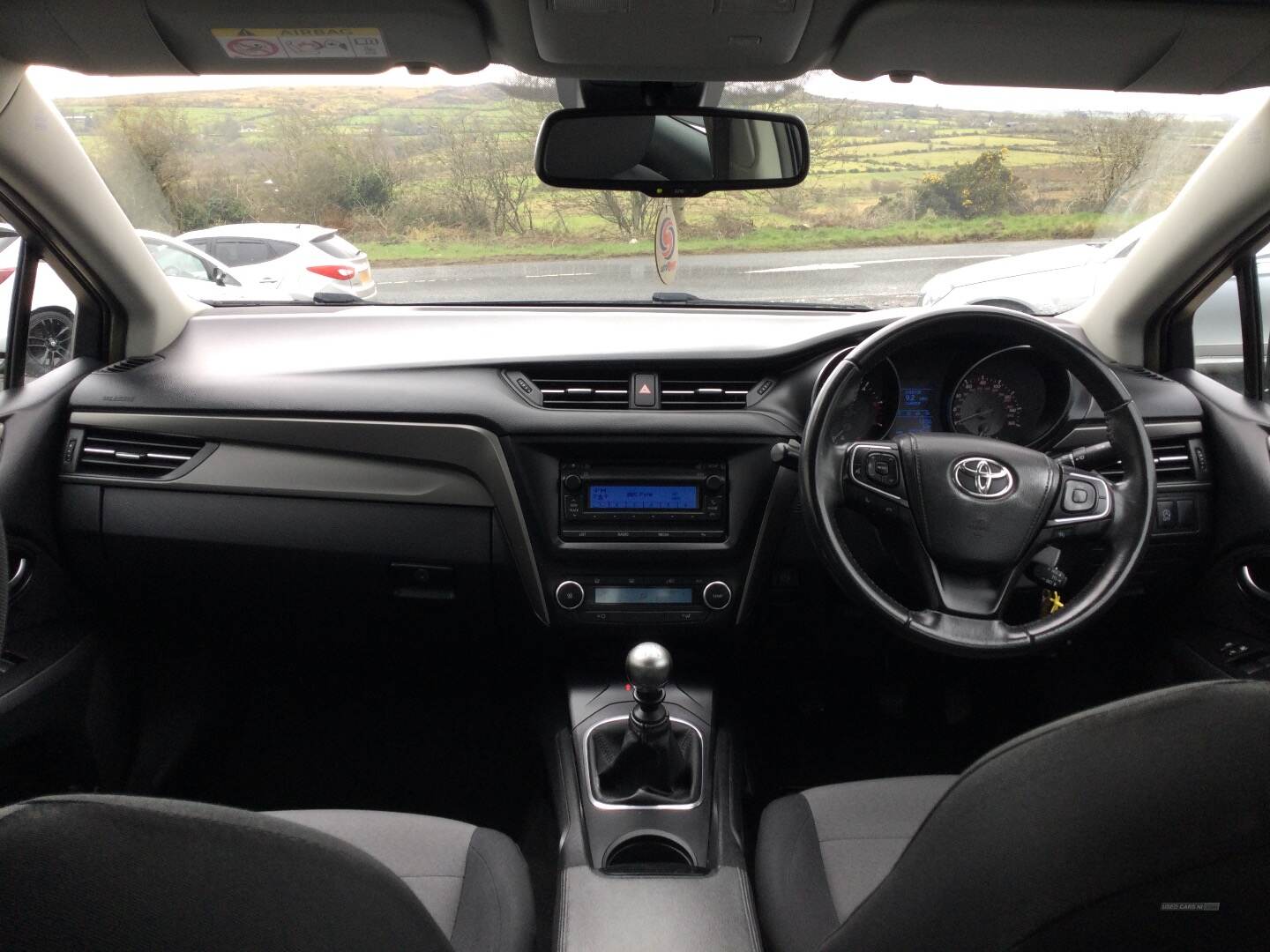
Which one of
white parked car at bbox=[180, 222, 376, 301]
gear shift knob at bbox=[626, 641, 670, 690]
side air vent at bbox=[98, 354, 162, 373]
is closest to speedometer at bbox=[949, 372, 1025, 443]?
gear shift knob at bbox=[626, 641, 670, 690]

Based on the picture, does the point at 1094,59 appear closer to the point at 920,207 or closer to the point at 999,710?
the point at 920,207

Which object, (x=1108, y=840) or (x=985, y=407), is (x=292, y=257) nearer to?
(x=985, y=407)

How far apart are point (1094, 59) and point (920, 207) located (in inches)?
28.7

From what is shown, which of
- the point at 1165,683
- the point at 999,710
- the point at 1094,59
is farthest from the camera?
the point at 999,710

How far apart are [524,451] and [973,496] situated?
3.76 ft

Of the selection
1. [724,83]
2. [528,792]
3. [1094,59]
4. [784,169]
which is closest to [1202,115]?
[1094,59]

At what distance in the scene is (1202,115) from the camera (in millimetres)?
2379

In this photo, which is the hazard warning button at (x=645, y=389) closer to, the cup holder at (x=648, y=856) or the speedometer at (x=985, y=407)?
the speedometer at (x=985, y=407)

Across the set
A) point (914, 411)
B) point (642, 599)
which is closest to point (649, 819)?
point (642, 599)

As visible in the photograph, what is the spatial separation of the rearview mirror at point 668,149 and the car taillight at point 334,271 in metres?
0.87

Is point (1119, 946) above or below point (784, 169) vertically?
below

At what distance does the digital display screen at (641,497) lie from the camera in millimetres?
2576

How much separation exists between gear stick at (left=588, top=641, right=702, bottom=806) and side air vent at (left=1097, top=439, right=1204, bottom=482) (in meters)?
1.48

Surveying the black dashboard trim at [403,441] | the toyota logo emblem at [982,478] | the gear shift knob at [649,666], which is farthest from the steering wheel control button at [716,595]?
the toyota logo emblem at [982,478]
